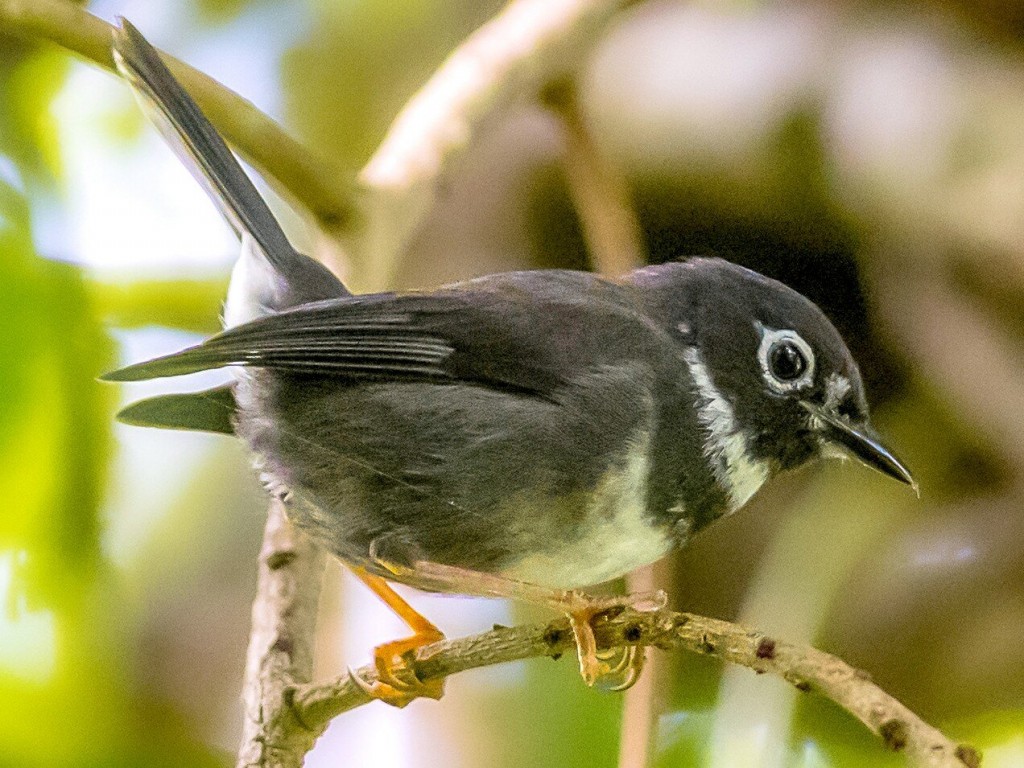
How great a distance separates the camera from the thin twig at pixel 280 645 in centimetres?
132

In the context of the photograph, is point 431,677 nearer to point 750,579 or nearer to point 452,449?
point 452,449

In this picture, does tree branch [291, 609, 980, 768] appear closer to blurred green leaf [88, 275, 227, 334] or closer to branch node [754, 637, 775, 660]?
branch node [754, 637, 775, 660]

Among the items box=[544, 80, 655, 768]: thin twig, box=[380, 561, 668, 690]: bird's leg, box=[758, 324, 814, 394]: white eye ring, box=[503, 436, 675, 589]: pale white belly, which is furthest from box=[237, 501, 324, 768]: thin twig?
box=[758, 324, 814, 394]: white eye ring

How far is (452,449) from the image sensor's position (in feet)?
4.51

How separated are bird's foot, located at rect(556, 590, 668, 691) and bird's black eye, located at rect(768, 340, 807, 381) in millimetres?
340

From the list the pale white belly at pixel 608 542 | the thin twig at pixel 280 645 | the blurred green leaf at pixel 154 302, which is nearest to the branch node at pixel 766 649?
the pale white belly at pixel 608 542

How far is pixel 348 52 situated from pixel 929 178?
4.24 ft

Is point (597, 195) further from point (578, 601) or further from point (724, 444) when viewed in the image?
point (578, 601)

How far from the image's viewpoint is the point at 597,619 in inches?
46.5

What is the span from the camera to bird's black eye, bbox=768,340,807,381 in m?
1.36

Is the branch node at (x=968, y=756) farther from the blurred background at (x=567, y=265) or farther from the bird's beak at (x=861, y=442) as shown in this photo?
the blurred background at (x=567, y=265)

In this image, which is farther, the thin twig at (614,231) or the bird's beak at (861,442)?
the thin twig at (614,231)

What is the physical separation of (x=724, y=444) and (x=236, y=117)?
36.9 inches

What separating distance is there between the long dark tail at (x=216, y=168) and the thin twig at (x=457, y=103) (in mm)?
285
